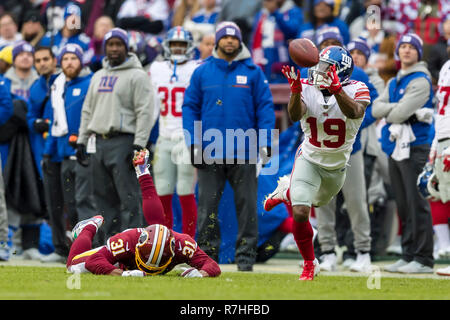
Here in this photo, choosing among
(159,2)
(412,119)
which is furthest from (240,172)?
(159,2)

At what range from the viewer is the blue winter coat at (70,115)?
11070 millimetres

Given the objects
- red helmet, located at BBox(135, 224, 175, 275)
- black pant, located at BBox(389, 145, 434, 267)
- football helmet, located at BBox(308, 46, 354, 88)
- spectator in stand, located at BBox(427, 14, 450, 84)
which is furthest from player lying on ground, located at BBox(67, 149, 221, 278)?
spectator in stand, located at BBox(427, 14, 450, 84)

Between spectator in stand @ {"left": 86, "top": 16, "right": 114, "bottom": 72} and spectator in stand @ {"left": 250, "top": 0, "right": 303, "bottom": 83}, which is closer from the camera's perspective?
spectator in stand @ {"left": 250, "top": 0, "right": 303, "bottom": 83}

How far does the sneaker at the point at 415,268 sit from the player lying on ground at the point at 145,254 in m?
2.52

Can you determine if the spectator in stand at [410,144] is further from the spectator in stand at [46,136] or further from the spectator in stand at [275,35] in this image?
the spectator in stand at [275,35]

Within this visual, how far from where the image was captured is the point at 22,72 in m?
12.6

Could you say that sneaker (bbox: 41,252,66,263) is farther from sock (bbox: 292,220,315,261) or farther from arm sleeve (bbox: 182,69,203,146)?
sock (bbox: 292,220,315,261)

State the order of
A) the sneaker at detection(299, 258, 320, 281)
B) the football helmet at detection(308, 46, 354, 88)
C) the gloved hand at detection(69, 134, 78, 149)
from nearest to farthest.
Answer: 1. the football helmet at detection(308, 46, 354, 88)
2. the sneaker at detection(299, 258, 320, 281)
3. the gloved hand at detection(69, 134, 78, 149)

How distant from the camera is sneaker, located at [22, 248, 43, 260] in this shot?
38.0ft

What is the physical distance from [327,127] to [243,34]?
21.9 ft

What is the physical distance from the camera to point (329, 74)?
25.4 feet

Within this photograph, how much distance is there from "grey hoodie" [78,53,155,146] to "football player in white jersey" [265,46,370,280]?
2405 millimetres

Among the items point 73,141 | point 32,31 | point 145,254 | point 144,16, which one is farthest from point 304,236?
point 32,31

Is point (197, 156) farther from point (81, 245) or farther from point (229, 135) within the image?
point (81, 245)
